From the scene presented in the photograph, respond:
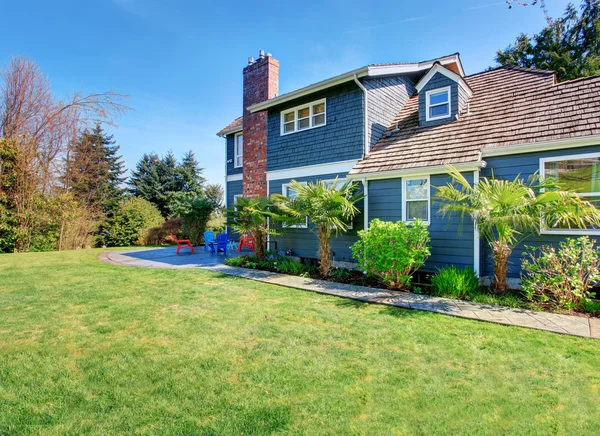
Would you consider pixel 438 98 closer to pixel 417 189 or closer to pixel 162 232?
pixel 417 189

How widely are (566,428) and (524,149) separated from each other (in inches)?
240

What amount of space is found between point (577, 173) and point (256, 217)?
308 inches

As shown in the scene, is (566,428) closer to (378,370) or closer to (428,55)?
(378,370)

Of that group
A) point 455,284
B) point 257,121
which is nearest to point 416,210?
point 455,284

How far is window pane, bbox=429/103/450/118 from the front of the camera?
30.2ft

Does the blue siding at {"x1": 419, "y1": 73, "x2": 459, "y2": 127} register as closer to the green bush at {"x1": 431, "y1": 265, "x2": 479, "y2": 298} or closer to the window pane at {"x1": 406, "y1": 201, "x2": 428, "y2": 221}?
the window pane at {"x1": 406, "y1": 201, "x2": 428, "y2": 221}

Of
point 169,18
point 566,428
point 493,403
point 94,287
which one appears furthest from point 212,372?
point 169,18

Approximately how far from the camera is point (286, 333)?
438 cm

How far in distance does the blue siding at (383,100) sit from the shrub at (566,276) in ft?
18.2

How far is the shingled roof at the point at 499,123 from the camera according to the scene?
698cm

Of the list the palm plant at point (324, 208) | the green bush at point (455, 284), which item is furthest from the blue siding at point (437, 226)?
the green bush at point (455, 284)

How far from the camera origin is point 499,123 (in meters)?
7.94

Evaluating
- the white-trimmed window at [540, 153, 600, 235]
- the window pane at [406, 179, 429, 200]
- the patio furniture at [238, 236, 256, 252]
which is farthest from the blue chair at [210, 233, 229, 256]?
the white-trimmed window at [540, 153, 600, 235]

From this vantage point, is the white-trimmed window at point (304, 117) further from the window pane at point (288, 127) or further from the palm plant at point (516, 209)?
the palm plant at point (516, 209)
